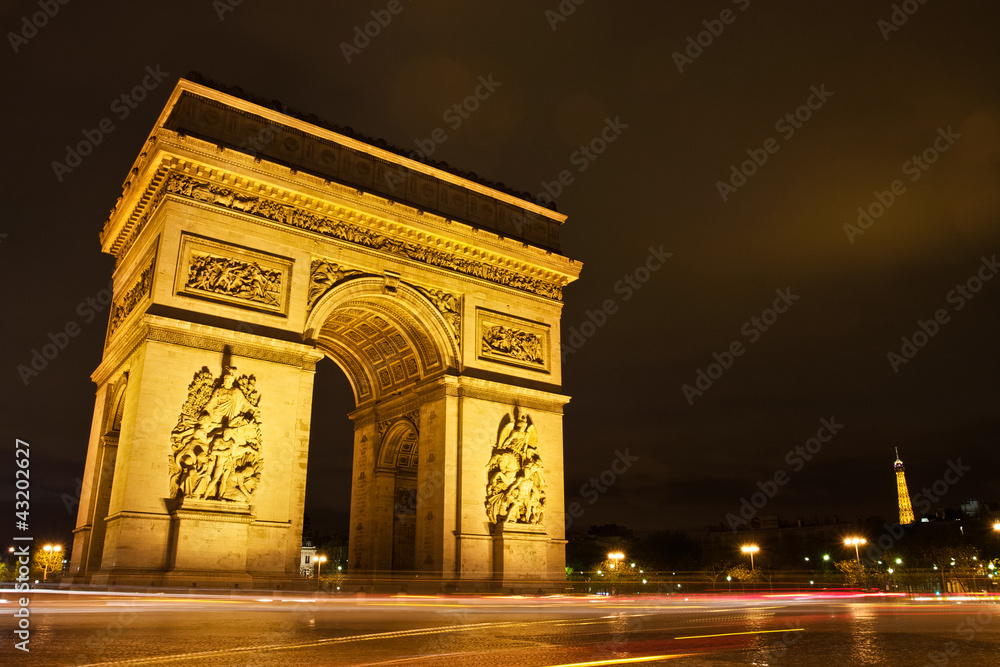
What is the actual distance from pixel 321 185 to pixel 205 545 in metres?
10.1

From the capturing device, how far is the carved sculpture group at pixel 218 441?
1719cm

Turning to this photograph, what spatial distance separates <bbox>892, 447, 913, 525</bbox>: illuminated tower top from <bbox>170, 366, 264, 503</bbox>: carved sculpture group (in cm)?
10298

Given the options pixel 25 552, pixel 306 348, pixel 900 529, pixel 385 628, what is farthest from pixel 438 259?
pixel 900 529

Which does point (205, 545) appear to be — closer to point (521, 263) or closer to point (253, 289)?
point (253, 289)

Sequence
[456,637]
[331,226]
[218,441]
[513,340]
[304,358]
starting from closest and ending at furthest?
[456,637], [218,441], [304,358], [331,226], [513,340]

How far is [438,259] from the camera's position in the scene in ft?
77.0

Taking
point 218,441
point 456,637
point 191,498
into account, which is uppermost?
point 218,441

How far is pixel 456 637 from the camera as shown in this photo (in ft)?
28.0

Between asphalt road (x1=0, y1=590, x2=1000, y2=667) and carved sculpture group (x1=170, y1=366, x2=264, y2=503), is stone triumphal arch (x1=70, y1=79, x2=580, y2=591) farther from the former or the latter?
asphalt road (x1=0, y1=590, x2=1000, y2=667)

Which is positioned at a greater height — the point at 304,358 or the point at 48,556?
the point at 304,358

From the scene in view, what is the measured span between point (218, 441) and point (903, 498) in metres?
106

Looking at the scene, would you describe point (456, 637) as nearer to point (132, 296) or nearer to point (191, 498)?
point (191, 498)

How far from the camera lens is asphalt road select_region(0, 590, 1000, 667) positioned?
656 centimetres

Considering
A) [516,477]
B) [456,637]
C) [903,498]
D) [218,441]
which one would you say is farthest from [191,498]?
[903,498]
